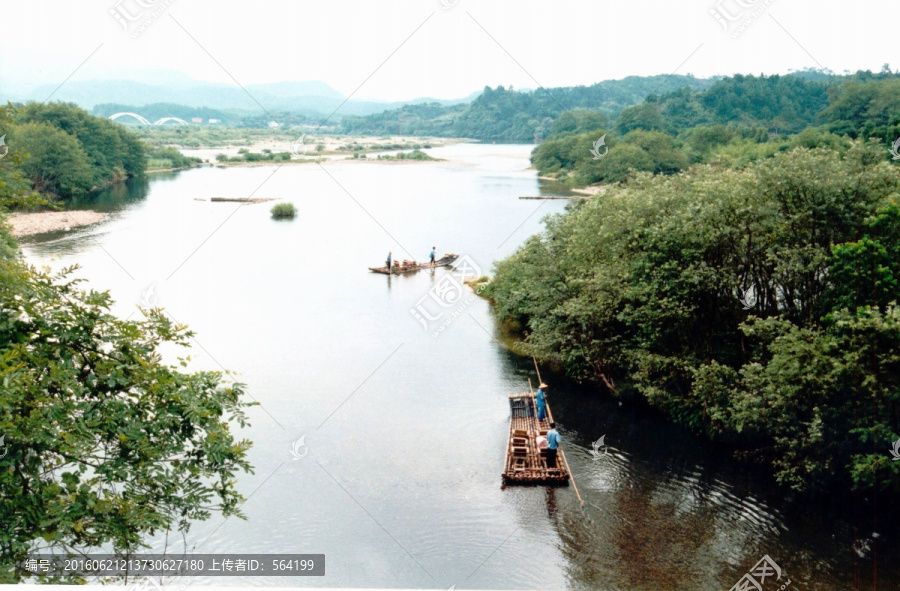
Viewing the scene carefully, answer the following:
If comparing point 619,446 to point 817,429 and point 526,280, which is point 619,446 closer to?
point 817,429

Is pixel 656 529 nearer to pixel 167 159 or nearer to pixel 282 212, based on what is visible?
pixel 282 212

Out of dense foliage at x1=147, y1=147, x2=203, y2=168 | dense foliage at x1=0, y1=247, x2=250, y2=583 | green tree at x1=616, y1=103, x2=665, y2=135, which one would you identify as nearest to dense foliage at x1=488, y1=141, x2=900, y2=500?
dense foliage at x1=0, y1=247, x2=250, y2=583

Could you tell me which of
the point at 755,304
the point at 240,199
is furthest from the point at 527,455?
the point at 240,199

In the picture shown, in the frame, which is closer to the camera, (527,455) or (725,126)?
(527,455)

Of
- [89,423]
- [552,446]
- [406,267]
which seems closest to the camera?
[89,423]

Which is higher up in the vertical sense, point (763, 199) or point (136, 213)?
point (763, 199)

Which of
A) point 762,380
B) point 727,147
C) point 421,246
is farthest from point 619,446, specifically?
point 727,147
